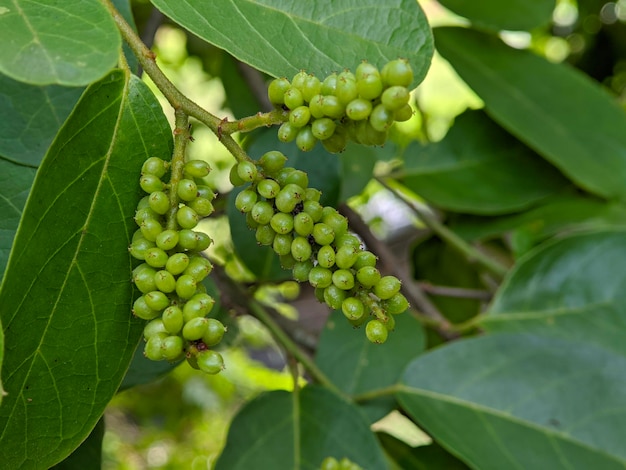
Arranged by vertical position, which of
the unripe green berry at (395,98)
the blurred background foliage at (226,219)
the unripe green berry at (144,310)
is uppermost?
the unripe green berry at (395,98)

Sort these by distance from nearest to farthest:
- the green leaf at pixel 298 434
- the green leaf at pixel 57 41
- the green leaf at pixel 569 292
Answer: the green leaf at pixel 57 41, the green leaf at pixel 298 434, the green leaf at pixel 569 292

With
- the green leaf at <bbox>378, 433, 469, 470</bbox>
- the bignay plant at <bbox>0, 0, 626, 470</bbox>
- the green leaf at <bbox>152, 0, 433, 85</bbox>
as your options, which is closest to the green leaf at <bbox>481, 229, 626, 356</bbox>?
the bignay plant at <bbox>0, 0, 626, 470</bbox>

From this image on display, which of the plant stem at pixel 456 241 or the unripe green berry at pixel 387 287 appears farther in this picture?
the plant stem at pixel 456 241

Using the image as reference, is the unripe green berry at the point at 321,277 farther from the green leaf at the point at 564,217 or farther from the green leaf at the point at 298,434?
the green leaf at the point at 564,217

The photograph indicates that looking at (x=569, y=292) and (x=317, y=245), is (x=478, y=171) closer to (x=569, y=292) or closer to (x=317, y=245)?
(x=569, y=292)

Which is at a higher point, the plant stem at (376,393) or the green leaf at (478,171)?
the green leaf at (478,171)

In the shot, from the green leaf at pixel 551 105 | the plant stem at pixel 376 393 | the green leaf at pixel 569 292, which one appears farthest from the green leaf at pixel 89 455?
the green leaf at pixel 551 105

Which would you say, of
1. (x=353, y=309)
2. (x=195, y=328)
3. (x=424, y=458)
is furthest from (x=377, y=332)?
(x=424, y=458)
